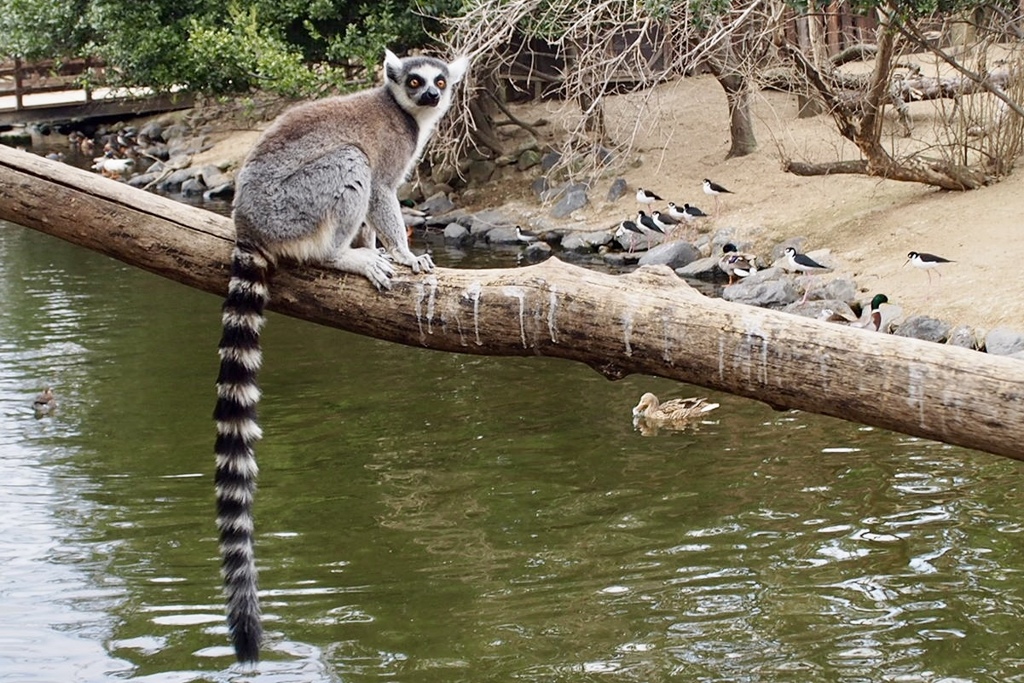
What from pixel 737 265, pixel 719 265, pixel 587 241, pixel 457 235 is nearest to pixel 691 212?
pixel 719 265

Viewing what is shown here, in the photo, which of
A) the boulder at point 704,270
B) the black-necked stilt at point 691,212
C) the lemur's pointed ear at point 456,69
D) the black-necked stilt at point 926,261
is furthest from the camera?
the black-necked stilt at point 691,212

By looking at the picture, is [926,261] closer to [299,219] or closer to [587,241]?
[587,241]

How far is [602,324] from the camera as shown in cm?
442

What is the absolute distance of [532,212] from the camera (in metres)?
19.8

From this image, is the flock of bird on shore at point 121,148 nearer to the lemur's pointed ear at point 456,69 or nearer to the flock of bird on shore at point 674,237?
the flock of bird on shore at point 674,237

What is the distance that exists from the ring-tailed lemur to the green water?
7.32 ft

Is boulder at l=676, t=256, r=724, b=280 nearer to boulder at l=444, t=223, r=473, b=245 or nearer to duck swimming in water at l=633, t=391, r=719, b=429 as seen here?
boulder at l=444, t=223, r=473, b=245

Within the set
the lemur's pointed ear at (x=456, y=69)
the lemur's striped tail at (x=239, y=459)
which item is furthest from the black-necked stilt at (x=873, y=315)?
the lemur's striped tail at (x=239, y=459)

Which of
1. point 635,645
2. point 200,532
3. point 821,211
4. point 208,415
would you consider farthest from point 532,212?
point 635,645

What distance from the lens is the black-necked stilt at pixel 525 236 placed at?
1836 cm

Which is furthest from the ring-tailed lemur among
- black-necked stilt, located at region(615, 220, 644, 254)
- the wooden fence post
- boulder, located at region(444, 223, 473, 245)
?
the wooden fence post

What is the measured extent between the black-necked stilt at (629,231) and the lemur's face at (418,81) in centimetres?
1040

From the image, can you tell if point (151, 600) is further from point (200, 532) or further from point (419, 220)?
point (419, 220)

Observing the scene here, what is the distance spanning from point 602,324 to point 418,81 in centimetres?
243
